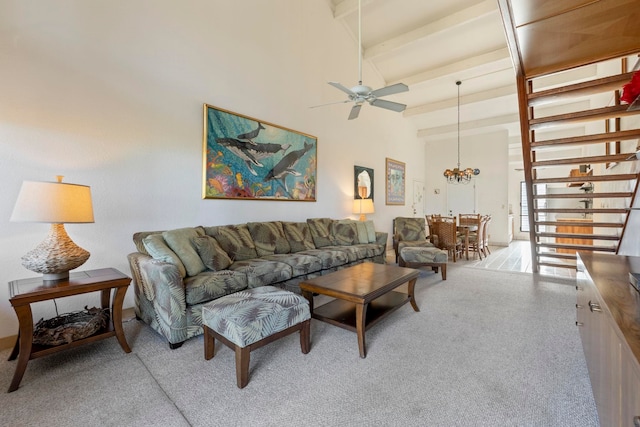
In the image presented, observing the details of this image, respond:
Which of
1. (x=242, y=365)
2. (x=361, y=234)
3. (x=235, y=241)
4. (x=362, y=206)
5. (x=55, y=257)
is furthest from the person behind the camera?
(x=362, y=206)

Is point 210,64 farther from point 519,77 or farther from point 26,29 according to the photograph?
point 519,77

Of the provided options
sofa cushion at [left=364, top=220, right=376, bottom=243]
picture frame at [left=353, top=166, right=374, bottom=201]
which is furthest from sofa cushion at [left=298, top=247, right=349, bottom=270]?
picture frame at [left=353, top=166, right=374, bottom=201]

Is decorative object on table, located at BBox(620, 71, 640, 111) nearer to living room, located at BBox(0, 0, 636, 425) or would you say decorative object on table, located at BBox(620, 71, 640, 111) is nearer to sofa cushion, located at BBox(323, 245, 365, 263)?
sofa cushion, located at BBox(323, 245, 365, 263)

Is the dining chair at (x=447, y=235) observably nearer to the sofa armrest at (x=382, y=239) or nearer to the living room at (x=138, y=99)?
the sofa armrest at (x=382, y=239)

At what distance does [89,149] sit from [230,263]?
1.61m

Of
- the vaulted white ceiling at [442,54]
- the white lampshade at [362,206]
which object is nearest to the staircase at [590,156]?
the vaulted white ceiling at [442,54]

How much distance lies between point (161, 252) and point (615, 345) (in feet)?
8.85

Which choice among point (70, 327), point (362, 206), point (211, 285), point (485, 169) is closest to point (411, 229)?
point (362, 206)

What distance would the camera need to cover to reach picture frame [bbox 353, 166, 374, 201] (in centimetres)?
571

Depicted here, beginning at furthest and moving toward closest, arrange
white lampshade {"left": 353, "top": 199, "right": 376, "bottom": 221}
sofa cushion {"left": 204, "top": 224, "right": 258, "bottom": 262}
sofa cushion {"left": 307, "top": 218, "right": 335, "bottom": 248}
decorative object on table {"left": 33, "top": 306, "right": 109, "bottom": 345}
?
1. white lampshade {"left": 353, "top": 199, "right": 376, "bottom": 221}
2. sofa cushion {"left": 307, "top": 218, "right": 335, "bottom": 248}
3. sofa cushion {"left": 204, "top": 224, "right": 258, "bottom": 262}
4. decorative object on table {"left": 33, "top": 306, "right": 109, "bottom": 345}

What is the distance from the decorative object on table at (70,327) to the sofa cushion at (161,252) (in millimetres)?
537

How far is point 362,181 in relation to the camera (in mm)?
5879

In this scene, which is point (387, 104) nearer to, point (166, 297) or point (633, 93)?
point (633, 93)

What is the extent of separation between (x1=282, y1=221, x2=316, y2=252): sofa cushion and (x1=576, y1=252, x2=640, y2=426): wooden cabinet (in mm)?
2924
